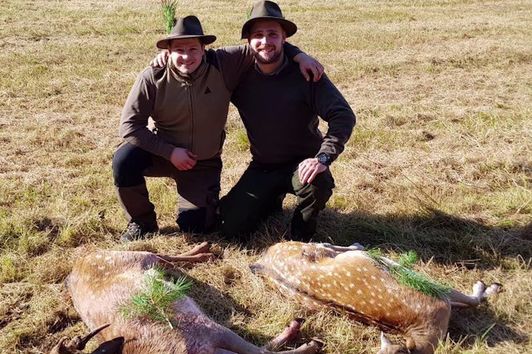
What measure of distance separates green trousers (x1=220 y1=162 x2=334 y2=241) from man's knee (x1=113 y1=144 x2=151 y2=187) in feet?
2.50

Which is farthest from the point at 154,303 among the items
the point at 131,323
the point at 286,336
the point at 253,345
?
the point at 286,336

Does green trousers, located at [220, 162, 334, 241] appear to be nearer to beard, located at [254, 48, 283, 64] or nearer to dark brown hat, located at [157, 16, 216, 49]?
beard, located at [254, 48, 283, 64]

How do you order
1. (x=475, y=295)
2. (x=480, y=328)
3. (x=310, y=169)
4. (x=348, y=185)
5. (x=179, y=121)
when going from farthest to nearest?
(x=348, y=185) → (x=179, y=121) → (x=310, y=169) → (x=475, y=295) → (x=480, y=328)

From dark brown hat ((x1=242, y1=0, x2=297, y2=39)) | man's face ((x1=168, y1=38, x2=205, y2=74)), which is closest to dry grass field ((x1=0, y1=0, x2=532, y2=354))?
man's face ((x1=168, y1=38, x2=205, y2=74))

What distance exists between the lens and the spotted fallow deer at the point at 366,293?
10.3ft

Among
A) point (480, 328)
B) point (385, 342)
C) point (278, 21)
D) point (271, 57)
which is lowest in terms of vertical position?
point (480, 328)

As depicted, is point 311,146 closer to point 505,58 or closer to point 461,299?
point 461,299

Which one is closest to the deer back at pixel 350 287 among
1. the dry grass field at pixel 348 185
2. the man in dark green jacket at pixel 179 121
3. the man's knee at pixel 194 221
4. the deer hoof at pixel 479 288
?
the dry grass field at pixel 348 185

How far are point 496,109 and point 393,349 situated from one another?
5.38 metres

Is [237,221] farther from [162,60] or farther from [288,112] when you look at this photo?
[162,60]

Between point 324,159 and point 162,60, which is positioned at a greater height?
point 162,60

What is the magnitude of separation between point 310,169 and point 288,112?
60 centimetres

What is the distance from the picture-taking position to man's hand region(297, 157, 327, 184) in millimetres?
4035

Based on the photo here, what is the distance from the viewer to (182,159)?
4.33m
